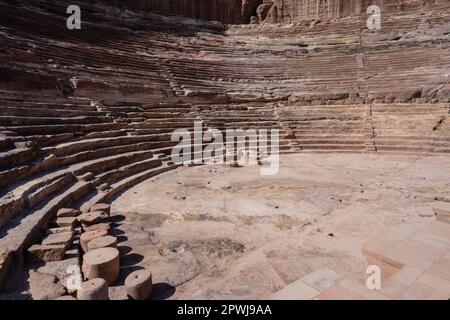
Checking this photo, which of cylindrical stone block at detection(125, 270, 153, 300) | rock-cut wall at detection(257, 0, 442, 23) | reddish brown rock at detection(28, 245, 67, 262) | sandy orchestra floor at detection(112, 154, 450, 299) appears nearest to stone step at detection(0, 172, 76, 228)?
reddish brown rock at detection(28, 245, 67, 262)

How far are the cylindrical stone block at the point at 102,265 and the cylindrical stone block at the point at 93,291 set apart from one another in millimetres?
320

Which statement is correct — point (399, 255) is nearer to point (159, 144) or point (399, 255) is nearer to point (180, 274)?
point (180, 274)

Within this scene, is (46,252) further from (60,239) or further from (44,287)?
(44,287)

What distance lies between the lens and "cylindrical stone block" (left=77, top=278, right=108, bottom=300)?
7.91 ft

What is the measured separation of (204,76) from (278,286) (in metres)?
14.5

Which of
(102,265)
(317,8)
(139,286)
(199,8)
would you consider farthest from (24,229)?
(317,8)

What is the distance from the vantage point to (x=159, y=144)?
30.5ft

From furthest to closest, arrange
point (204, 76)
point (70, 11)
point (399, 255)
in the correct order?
point (70, 11), point (204, 76), point (399, 255)

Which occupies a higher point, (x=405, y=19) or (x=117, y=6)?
(x=117, y=6)

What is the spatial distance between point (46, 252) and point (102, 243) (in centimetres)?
57

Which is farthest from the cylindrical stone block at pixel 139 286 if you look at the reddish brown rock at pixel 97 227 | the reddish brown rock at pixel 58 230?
the reddish brown rock at pixel 58 230

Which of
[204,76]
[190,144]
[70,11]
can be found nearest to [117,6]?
[70,11]

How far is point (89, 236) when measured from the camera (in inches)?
145

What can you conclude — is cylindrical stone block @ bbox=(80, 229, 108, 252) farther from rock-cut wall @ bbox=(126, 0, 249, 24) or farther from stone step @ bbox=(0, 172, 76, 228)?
rock-cut wall @ bbox=(126, 0, 249, 24)
